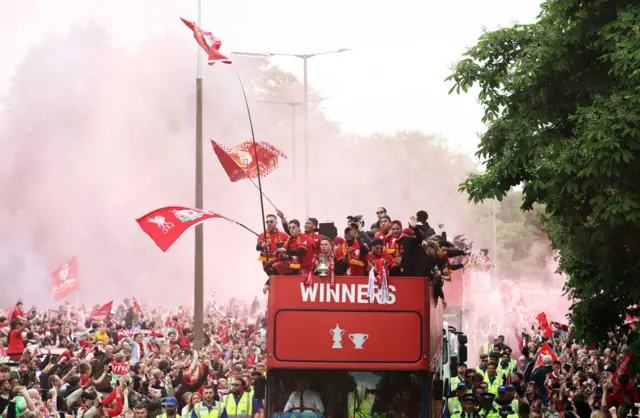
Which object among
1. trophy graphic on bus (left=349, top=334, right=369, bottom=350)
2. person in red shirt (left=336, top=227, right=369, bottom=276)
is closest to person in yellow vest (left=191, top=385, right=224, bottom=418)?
person in red shirt (left=336, top=227, right=369, bottom=276)

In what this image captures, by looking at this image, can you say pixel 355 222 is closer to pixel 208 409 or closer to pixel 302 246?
pixel 302 246

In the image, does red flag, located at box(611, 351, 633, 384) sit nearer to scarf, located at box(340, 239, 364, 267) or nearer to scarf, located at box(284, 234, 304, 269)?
scarf, located at box(340, 239, 364, 267)

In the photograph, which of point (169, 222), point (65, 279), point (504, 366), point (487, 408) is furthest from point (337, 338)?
point (65, 279)

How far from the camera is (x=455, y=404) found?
17.7 metres

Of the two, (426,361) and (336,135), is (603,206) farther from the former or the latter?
(336,135)

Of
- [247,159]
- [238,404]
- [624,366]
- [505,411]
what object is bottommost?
[505,411]

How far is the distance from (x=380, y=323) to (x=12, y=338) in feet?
39.6

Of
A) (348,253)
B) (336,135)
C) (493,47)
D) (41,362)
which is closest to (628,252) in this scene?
(493,47)

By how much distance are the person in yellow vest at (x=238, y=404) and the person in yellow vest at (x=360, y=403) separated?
2869 millimetres

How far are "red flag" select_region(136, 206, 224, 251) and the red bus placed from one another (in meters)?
3.50

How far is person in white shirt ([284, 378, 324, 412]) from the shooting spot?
1240 centimetres

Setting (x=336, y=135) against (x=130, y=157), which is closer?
(x=130, y=157)

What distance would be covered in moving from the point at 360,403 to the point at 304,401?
591 millimetres

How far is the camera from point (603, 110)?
15.1 m
